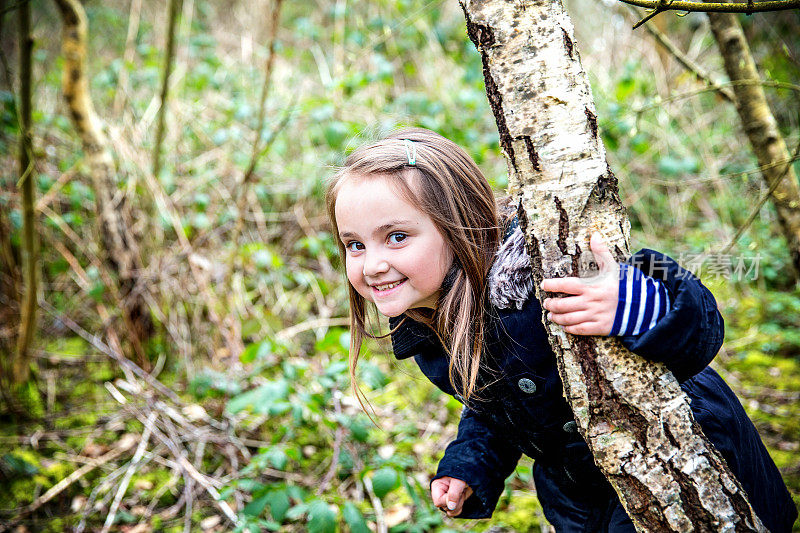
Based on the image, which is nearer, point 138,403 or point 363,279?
point 363,279

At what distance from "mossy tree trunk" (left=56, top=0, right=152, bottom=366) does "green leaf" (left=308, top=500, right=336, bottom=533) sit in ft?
6.28

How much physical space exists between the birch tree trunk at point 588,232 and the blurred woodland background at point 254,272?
2.46ft

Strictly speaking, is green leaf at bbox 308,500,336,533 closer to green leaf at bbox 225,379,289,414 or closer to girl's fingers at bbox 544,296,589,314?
green leaf at bbox 225,379,289,414

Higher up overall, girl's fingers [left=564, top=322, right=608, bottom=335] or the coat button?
girl's fingers [left=564, top=322, right=608, bottom=335]

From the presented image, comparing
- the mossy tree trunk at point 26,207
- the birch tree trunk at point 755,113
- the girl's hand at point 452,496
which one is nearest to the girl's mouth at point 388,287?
the girl's hand at point 452,496

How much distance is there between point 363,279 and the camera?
1400mm

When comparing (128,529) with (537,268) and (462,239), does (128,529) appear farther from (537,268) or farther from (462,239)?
(537,268)

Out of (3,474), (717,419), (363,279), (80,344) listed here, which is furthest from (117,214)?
(717,419)

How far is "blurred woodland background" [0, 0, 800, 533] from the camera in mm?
2367

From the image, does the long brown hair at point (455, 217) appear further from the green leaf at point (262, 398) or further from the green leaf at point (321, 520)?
the green leaf at point (262, 398)

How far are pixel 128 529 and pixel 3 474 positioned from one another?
2.45 ft

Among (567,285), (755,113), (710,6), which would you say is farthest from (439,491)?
(755,113)

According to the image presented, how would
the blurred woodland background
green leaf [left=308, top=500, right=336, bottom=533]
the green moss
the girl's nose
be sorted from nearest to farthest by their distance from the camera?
the girl's nose → green leaf [left=308, top=500, right=336, bottom=533] → the green moss → the blurred woodland background

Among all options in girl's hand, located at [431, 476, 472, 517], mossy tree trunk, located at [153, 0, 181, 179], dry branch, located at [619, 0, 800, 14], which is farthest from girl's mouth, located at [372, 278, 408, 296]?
mossy tree trunk, located at [153, 0, 181, 179]
